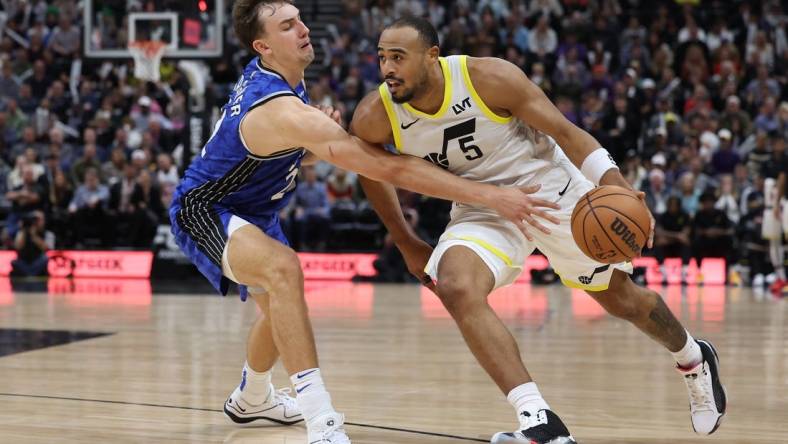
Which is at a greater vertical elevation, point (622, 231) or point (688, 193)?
point (622, 231)

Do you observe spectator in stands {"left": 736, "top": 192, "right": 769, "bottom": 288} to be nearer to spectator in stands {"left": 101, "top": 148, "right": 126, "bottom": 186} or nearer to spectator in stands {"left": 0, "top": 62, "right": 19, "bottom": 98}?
spectator in stands {"left": 101, "top": 148, "right": 126, "bottom": 186}

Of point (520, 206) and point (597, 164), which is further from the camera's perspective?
point (597, 164)

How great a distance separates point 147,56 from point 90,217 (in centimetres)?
238

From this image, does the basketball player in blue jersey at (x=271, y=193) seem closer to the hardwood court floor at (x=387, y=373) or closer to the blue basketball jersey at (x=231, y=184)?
the blue basketball jersey at (x=231, y=184)

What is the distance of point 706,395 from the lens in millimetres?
4504

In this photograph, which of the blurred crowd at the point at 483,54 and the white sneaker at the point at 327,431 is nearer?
the white sneaker at the point at 327,431

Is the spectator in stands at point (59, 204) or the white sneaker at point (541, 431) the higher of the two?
the white sneaker at point (541, 431)

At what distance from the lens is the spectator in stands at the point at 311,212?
13484 millimetres

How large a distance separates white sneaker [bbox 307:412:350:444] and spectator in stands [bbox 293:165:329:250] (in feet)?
31.3

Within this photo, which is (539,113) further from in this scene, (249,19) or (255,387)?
(255,387)

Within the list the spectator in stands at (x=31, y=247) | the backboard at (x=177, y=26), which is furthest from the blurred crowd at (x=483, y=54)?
the backboard at (x=177, y=26)

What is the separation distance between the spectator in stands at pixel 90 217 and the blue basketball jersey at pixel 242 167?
9.73 meters

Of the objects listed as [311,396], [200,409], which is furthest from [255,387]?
[311,396]

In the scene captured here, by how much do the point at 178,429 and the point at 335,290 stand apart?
6968 millimetres
